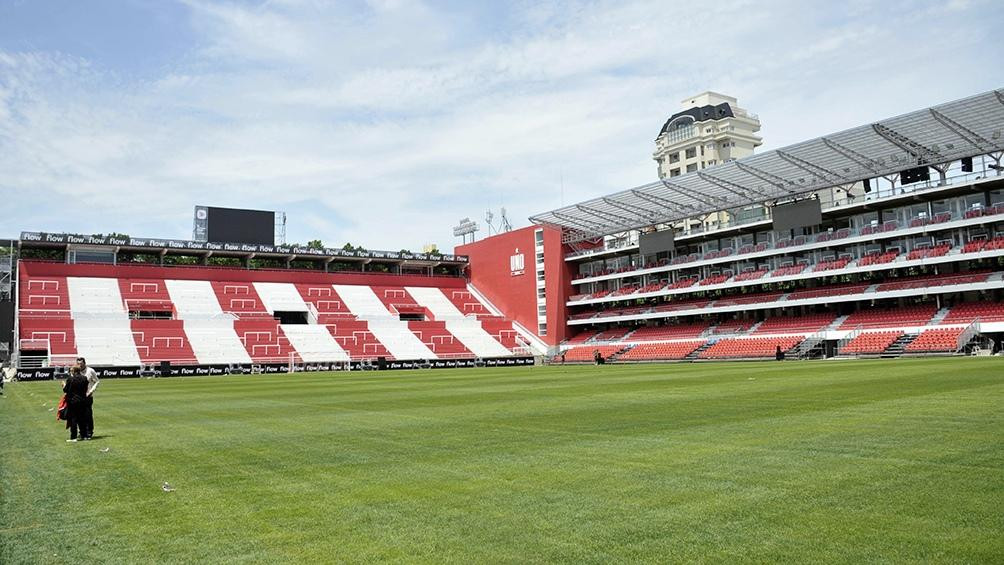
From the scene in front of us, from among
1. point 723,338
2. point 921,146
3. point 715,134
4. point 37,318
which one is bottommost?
point 723,338

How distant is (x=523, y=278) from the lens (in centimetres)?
8062

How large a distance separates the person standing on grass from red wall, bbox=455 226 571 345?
213 ft

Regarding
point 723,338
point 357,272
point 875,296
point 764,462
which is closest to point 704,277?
point 723,338

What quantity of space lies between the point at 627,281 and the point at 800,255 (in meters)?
19.6

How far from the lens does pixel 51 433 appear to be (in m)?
14.8

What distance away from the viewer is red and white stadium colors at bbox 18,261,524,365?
5831cm

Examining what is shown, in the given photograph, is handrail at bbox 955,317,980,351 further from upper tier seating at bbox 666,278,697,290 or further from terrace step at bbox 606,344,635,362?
terrace step at bbox 606,344,635,362

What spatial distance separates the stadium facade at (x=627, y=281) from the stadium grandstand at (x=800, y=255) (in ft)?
0.66

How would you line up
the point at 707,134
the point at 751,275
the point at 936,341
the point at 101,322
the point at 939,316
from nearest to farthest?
the point at 936,341 < the point at 939,316 < the point at 101,322 < the point at 751,275 < the point at 707,134

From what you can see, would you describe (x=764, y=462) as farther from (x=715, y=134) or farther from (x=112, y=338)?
(x=715, y=134)

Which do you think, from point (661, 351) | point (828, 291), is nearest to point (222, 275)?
point (661, 351)

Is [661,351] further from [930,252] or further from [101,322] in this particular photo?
[101,322]

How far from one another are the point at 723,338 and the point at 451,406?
1821 inches

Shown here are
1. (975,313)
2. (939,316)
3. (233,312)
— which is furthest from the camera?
(233,312)
